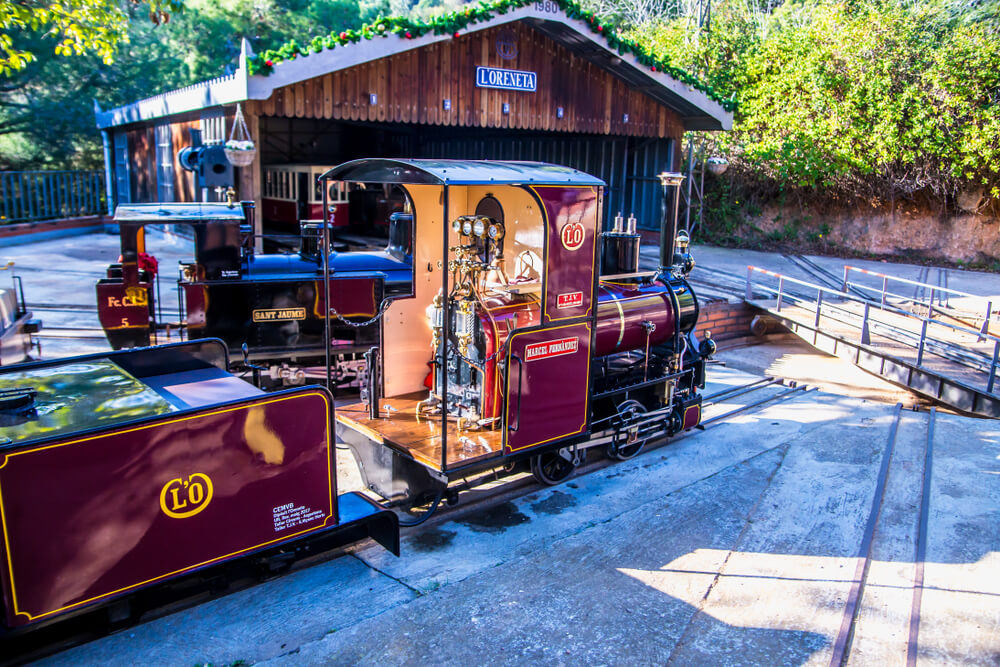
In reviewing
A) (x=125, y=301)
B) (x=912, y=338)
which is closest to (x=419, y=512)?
(x=125, y=301)

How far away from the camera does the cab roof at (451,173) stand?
5.29 metres

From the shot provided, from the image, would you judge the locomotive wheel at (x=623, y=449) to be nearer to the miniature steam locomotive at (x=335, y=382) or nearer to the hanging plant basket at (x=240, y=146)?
the miniature steam locomotive at (x=335, y=382)

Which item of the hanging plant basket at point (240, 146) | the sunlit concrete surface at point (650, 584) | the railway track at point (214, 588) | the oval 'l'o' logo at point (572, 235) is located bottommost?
the sunlit concrete surface at point (650, 584)

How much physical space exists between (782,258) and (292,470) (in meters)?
20.4

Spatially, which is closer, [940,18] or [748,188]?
[940,18]

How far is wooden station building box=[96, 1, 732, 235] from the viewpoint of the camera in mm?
12555

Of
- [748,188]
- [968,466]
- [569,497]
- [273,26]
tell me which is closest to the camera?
[569,497]

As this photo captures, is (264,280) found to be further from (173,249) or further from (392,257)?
(173,249)

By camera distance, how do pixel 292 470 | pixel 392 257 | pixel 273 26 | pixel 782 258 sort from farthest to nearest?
pixel 273 26 < pixel 782 258 < pixel 392 257 < pixel 292 470

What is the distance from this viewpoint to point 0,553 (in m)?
3.82

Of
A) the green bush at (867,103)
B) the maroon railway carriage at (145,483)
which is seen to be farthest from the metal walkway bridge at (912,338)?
the maroon railway carriage at (145,483)

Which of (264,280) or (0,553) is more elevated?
(264,280)

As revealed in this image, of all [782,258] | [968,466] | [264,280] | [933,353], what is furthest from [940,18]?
[264,280]

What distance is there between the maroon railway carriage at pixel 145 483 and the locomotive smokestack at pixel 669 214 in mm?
4690
